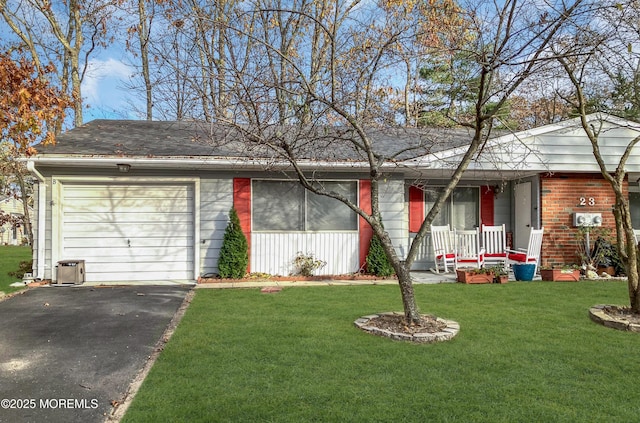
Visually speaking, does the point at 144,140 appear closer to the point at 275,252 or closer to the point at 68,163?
the point at 68,163

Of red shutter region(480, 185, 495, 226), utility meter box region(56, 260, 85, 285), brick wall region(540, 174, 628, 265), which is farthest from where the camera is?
red shutter region(480, 185, 495, 226)

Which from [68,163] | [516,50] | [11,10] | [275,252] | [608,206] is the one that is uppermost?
[11,10]

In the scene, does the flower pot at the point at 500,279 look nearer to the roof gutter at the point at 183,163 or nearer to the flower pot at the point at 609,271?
the flower pot at the point at 609,271

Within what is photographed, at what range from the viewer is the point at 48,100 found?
7.16 meters

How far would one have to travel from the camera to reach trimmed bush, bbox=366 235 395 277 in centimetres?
885

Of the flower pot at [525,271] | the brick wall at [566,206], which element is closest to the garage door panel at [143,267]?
the flower pot at [525,271]

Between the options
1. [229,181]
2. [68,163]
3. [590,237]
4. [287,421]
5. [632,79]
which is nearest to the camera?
[287,421]

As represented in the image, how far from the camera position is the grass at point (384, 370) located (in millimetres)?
2867

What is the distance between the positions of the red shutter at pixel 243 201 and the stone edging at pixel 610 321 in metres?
5.93

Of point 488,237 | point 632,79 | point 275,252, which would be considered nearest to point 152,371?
point 275,252

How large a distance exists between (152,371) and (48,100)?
5628mm

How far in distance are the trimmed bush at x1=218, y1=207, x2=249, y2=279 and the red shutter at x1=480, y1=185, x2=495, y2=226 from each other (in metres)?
5.71

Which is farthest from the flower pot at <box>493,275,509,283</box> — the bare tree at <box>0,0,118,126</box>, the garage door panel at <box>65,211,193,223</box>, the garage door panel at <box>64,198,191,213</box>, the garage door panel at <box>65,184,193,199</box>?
the bare tree at <box>0,0,118,126</box>

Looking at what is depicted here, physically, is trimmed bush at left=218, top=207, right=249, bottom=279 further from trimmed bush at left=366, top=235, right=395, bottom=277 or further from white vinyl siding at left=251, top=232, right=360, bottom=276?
trimmed bush at left=366, top=235, right=395, bottom=277
